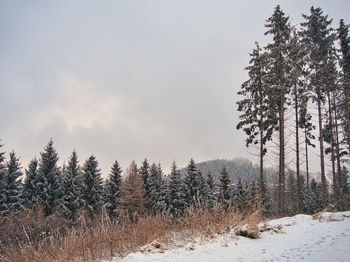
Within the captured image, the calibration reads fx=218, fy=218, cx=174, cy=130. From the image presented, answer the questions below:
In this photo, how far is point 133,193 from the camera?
2742cm

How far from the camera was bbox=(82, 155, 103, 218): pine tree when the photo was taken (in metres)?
29.5

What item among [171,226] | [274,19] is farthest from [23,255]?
[274,19]

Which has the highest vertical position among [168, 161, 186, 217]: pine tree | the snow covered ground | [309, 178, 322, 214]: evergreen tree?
the snow covered ground

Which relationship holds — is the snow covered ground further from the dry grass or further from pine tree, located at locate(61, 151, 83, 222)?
pine tree, located at locate(61, 151, 83, 222)

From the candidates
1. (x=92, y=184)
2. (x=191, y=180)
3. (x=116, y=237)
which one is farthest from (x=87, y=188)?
(x=116, y=237)

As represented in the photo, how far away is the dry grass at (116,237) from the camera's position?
4.94m

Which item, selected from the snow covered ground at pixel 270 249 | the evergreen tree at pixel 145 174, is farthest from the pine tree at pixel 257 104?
the evergreen tree at pixel 145 174

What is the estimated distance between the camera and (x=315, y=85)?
50.9 ft

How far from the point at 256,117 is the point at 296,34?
6.66 meters

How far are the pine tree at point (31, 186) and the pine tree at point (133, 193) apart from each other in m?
10.1

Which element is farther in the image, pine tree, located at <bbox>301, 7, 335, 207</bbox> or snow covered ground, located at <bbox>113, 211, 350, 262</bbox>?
pine tree, located at <bbox>301, 7, 335, 207</bbox>

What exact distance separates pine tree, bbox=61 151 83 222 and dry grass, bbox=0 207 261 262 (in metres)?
23.3

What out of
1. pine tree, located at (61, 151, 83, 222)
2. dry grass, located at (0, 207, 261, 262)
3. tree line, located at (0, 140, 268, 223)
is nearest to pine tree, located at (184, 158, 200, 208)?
tree line, located at (0, 140, 268, 223)

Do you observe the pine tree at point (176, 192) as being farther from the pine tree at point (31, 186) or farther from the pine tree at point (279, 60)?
the pine tree at point (279, 60)
